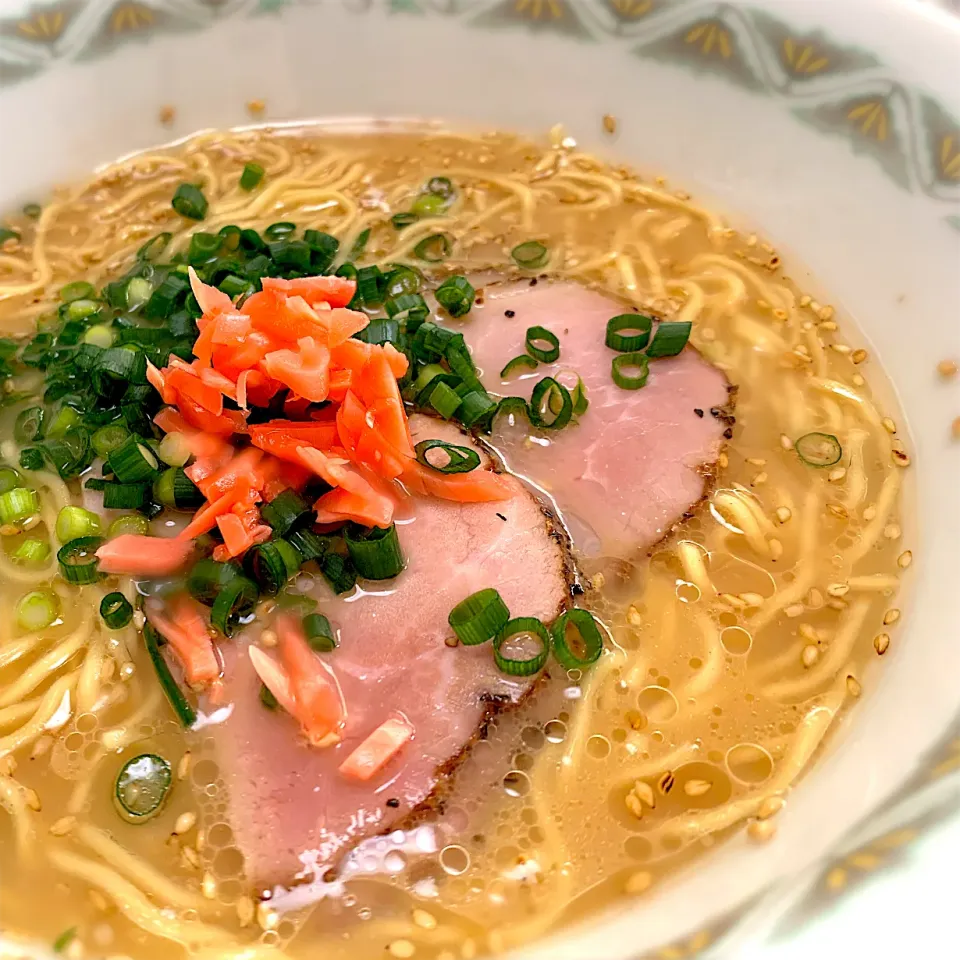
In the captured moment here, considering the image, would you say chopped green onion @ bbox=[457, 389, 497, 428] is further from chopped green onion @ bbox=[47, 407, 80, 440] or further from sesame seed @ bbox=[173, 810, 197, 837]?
sesame seed @ bbox=[173, 810, 197, 837]

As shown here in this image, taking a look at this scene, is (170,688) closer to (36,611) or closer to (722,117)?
(36,611)

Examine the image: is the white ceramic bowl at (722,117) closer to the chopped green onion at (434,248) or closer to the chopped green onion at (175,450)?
the chopped green onion at (434,248)

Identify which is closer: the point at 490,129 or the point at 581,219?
the point at 581,219

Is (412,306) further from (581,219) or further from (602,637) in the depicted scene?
(602,637)

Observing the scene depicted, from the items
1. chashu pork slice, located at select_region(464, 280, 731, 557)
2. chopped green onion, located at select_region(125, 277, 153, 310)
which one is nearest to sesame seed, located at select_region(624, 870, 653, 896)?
chashu pork slice, located at select_region(464, 280, 731, 557)

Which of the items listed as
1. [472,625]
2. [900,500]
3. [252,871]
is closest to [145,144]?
[472,625]

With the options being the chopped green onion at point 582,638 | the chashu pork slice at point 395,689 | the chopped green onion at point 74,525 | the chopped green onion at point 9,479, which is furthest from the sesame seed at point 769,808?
the chopped green onion at point 9,479

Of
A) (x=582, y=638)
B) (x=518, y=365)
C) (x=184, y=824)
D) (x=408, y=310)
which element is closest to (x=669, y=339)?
(x=518, y=365)
